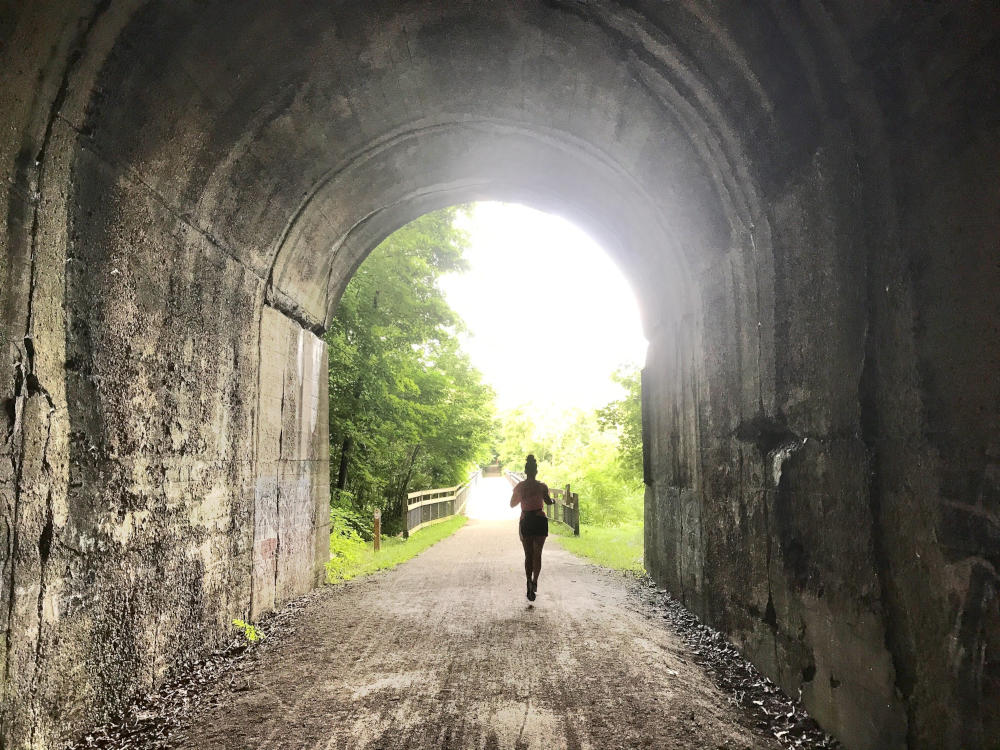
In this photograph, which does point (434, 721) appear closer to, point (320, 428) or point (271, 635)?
point (271, 635)

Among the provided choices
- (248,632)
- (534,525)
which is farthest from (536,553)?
(248,632)

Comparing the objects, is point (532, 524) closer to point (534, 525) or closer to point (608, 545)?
point (534, 525)

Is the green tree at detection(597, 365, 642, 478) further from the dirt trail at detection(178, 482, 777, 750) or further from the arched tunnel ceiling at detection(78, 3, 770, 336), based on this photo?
the dirt trail at detection(178, 482, 777, 750)

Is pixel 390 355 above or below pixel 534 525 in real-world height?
above

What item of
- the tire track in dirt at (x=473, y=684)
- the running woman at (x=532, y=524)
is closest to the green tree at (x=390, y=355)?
the tire track in dirt at (x=473, y=684)

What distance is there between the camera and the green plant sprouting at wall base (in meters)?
5.82

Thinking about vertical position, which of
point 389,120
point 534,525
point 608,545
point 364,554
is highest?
point 389,120

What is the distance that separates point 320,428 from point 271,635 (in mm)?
3319

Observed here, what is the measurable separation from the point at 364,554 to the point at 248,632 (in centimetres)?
585

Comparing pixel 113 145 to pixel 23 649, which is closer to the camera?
pixel 23 649

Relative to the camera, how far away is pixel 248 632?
588 centimetres

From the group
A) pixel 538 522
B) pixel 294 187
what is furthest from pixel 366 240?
pixel 538 522

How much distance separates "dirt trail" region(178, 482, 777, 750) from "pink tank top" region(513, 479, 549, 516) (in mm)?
1174

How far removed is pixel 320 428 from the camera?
→ 8.76 metres
